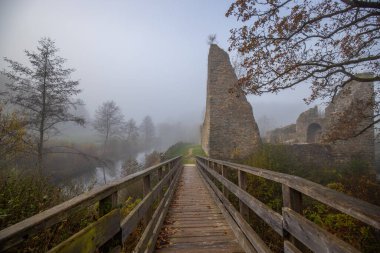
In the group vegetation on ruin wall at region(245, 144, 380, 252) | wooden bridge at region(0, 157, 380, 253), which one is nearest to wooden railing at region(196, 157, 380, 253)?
wooden bridge at region(0, 157, 380, 253)

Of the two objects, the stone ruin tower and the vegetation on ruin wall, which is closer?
the vegetation on ruin wall

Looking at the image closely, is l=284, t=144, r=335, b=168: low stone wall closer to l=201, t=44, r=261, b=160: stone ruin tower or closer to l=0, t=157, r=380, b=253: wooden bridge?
l=201, t=44, r=261, b=160: stone ruin tower

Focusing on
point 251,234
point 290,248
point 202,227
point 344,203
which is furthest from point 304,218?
point 202,227

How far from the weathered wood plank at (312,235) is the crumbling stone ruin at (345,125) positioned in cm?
839

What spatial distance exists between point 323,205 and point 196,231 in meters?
5.09

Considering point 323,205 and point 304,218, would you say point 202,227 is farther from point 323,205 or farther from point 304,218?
point 323,205

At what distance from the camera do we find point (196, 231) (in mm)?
4051

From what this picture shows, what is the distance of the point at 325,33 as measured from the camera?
7.06 metres

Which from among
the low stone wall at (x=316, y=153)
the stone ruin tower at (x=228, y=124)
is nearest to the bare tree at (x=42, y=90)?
the stone ruin tower at (x=228, y=124)

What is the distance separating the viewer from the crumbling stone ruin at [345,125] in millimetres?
9875

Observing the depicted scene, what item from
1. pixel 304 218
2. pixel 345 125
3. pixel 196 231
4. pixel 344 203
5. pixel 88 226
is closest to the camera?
pixel 344 203

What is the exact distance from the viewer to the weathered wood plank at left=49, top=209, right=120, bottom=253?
1245 mm

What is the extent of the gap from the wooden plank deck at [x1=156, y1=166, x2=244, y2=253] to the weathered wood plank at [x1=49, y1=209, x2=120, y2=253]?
178 cm

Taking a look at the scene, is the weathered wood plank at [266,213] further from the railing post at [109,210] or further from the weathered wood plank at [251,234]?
the railing post at [109,210]
